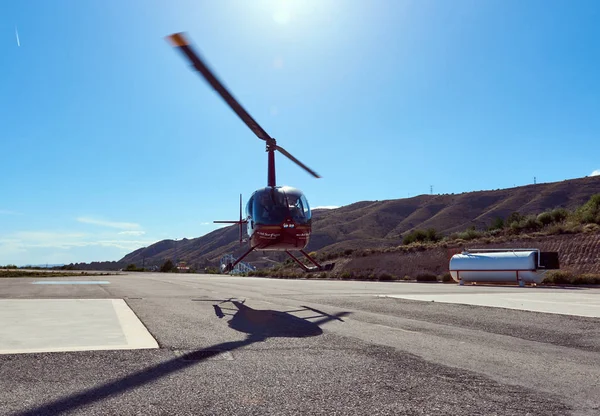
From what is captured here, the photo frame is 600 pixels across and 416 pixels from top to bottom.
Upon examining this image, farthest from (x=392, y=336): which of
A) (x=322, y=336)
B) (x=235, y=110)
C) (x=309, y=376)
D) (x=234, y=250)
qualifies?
(x=234, y=250)

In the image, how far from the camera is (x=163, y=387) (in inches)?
193

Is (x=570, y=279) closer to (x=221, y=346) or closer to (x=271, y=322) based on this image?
(x=271, y=322)

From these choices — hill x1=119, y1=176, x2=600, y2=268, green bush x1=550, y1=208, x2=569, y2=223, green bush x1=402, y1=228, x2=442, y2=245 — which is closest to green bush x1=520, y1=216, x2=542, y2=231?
green bush x1=550, y1=208, x2=569, y2=223

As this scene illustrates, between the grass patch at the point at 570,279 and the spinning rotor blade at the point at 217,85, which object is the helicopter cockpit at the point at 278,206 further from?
the grass patch at the point at 570,279

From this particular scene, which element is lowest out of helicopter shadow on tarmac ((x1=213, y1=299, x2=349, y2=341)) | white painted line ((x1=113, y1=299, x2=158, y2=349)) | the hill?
helicopter shadow on tarmac ((x1=213, y1=299, x2=349, y2=341))

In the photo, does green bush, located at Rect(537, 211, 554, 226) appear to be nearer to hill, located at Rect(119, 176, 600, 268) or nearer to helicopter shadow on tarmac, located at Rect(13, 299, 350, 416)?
helicopter shadow on tarmac, located at Rect(13, 299, 350, 416)

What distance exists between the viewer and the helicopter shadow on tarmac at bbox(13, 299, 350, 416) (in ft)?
14.5

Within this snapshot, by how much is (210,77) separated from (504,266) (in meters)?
22.5

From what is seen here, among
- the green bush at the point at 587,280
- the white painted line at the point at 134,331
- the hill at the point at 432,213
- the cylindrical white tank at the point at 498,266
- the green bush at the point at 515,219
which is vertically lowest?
the green bush at the point at 587,280

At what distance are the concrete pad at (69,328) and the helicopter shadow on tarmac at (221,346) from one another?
3.62 feet

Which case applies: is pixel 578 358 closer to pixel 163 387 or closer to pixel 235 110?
pixel 163 387

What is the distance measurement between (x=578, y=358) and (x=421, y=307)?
21.5 ft

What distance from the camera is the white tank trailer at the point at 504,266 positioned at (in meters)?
28.5

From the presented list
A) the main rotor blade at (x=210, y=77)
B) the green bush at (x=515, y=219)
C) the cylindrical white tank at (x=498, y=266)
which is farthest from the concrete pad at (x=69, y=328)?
the green bush at (x=515, y=219)
